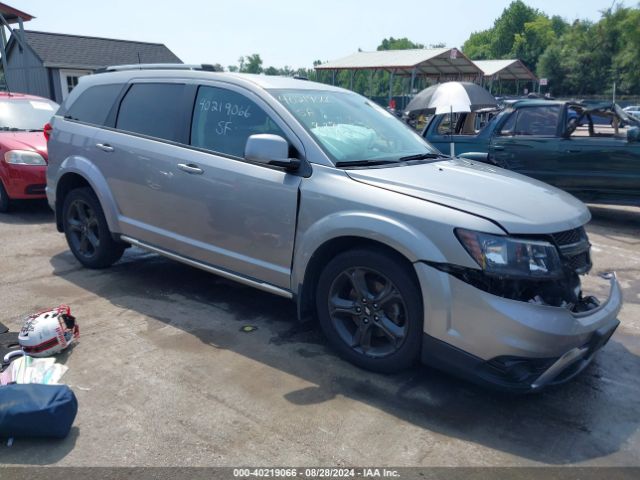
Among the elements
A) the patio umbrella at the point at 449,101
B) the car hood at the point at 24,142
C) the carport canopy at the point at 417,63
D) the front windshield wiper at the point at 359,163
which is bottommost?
the car hood at the point at 24,142

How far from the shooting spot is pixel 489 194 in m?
3.34

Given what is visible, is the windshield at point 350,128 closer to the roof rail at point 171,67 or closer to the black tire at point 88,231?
the roof rail at point 171,67

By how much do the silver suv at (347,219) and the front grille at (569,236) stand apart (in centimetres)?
1

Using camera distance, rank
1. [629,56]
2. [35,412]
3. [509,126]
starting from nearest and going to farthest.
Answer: [35,412] < [509,126] < [629,56]

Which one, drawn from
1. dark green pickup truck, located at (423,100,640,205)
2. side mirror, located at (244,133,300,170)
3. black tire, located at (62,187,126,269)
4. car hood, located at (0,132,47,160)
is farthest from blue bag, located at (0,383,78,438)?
dark green pickup truck, located at (423,100,640,205)

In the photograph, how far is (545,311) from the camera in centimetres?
291

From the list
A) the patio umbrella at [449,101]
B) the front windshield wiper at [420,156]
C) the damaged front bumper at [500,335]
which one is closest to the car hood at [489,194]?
the front windshield wiper at [420,156]

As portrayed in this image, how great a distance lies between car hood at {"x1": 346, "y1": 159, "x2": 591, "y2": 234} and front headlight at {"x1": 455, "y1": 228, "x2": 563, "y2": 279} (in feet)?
0.29

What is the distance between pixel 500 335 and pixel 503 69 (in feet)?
117

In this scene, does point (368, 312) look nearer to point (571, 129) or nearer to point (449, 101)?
point (449, 101)

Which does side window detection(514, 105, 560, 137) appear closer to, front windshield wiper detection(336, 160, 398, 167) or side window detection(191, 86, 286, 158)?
front windshield wiper detection(336, 160, 398, 167)

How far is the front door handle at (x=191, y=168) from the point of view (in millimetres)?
4166

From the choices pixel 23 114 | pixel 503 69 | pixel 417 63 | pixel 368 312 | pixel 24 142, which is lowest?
pixel 368 312

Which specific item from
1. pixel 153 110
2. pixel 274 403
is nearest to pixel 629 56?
pixel 153 110
